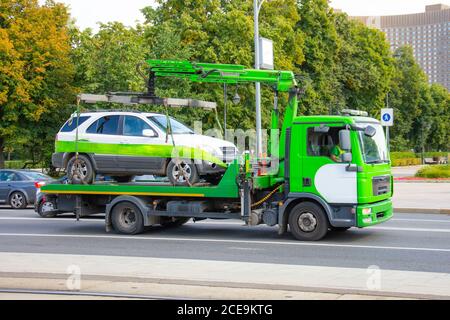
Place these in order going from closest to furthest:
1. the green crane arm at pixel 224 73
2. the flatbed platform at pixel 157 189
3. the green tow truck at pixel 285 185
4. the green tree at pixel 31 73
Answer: the green tow truck at pixel 285 185 < the flatbed platform at pixel 157 189 < the green crane arm at pixel 224 73 < the green tree at pixel 31 73

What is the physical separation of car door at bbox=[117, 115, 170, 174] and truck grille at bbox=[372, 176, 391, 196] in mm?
4498

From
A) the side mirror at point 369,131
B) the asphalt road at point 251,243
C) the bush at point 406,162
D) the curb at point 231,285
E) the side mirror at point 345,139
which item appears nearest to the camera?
the curb at point 231,285

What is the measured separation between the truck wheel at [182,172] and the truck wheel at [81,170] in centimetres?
203

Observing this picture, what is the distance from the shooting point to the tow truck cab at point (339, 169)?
45.6 feet

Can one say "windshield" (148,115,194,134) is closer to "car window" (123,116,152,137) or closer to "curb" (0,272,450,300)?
"car window" (123,116,152,137)

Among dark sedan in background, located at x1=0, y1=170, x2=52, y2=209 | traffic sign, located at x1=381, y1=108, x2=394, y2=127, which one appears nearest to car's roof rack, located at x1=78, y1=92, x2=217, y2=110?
dark sedan in background, located at x1=0, y1=170, x2=52, y2=209

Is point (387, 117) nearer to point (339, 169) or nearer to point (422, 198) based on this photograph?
point (422, 198)

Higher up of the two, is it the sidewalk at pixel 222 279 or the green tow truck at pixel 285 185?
the green tow truck at pixel 285 185

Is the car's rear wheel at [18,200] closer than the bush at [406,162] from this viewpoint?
Yes

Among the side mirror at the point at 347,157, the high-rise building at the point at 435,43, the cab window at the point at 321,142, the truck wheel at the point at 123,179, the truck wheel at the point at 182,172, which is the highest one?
the high-rise building at the point at 435,43

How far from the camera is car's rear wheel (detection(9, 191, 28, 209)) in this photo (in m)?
24.6

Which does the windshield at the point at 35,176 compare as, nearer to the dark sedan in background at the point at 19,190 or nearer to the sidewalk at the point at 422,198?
the dark sedan in background at the point at 19,190

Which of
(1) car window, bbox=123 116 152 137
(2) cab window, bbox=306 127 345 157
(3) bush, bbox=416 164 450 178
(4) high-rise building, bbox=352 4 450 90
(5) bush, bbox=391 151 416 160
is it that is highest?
(4) high-rise building, bbox=352 4 450 90

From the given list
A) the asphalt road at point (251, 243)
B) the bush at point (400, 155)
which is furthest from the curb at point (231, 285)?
the bush at point (400, 155)
